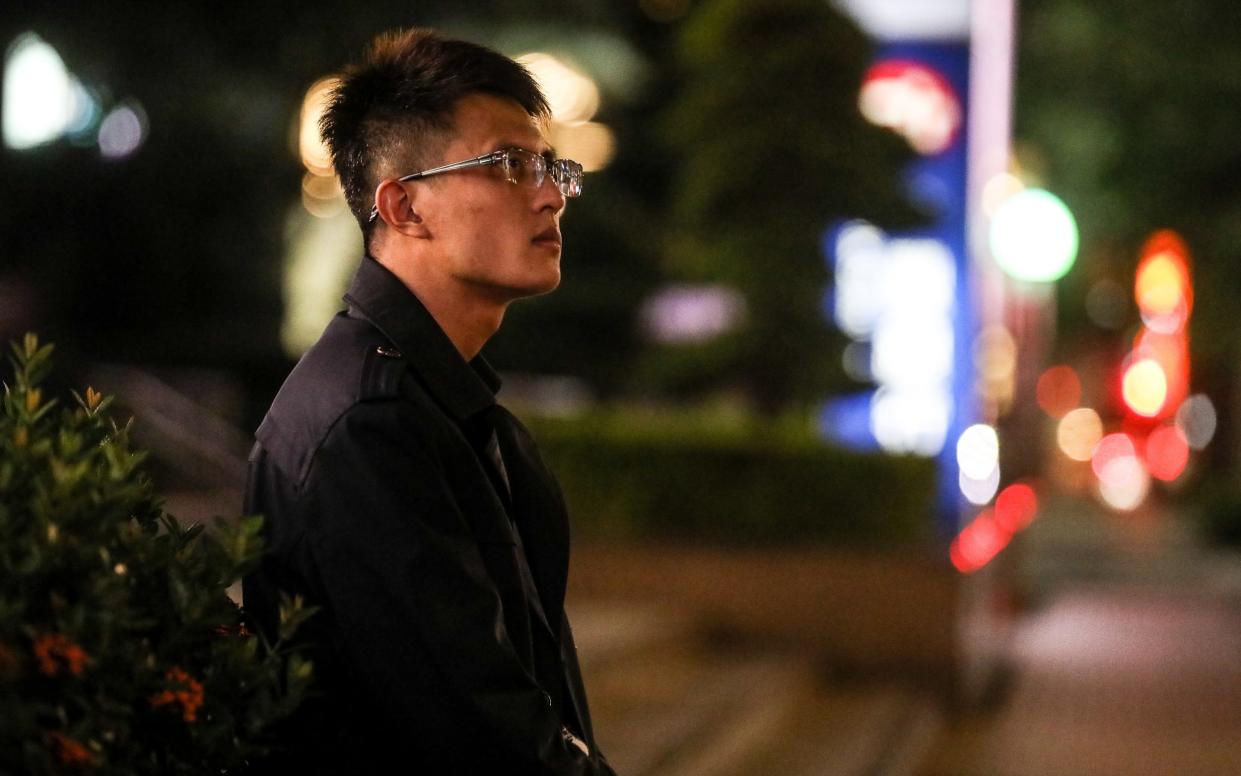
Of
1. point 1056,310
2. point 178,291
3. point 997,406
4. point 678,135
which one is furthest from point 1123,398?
point 678,135

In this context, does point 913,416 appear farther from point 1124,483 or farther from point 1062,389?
point 1062,389

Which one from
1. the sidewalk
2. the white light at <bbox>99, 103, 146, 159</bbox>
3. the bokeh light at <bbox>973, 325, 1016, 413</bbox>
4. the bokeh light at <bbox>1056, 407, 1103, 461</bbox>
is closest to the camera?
the sidewalk

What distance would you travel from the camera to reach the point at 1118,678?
36.1 ft

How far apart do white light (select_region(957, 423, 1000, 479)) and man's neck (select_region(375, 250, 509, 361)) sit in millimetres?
9509

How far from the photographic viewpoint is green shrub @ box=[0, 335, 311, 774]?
1.89m

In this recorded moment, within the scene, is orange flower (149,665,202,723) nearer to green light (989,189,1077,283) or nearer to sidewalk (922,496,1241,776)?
sidewalk (922,496,1241,776)

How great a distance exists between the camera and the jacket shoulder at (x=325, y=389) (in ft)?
7.11

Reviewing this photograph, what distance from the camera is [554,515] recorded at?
246cm

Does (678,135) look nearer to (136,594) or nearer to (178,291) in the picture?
(178,291)

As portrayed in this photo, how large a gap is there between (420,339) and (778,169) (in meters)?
9.33

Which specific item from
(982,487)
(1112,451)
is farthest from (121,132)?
(1112,451)

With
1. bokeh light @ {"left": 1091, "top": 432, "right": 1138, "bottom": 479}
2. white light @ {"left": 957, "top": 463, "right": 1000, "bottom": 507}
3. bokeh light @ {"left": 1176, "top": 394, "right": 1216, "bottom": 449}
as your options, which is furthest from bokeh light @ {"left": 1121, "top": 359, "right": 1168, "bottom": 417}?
white light @ {"left": 957, "top": 463, "right": 1000, "bottom": 507}

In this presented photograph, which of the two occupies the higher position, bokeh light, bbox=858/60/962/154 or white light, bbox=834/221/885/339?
bokeh light, bbox=858/60/962/154

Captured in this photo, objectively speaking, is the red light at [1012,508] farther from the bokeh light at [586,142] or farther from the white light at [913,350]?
the bokeh light at [586,142]
